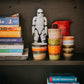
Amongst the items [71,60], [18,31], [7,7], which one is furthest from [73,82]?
[7,7]

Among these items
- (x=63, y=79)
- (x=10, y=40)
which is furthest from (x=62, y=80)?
(x=10, y=40)

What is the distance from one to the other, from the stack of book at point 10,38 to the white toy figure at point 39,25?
5.2 inches

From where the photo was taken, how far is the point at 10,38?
98 cm

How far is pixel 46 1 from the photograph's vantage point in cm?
119

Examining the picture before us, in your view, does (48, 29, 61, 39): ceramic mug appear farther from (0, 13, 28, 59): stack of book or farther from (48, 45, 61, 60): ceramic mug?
(0, 13, 28, 59): stack of book

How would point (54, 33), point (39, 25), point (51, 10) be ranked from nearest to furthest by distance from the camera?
point (54, 33)
point (39, 25)
point (51, 10)

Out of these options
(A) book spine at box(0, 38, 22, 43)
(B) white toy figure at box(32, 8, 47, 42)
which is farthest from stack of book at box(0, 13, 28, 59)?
(B) white toy figure at box(32, 8, 47, 42)

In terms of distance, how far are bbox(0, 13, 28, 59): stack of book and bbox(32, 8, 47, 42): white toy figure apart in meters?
0.13

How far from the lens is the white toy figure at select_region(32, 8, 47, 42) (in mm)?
1050

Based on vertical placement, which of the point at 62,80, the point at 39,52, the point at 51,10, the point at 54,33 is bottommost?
the point at 62,80

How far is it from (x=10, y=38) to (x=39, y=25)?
0.80 feet

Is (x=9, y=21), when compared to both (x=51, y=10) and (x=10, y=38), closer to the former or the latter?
(x=10, y=38)

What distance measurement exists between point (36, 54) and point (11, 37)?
0.23m

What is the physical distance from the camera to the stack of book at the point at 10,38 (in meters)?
0.96
